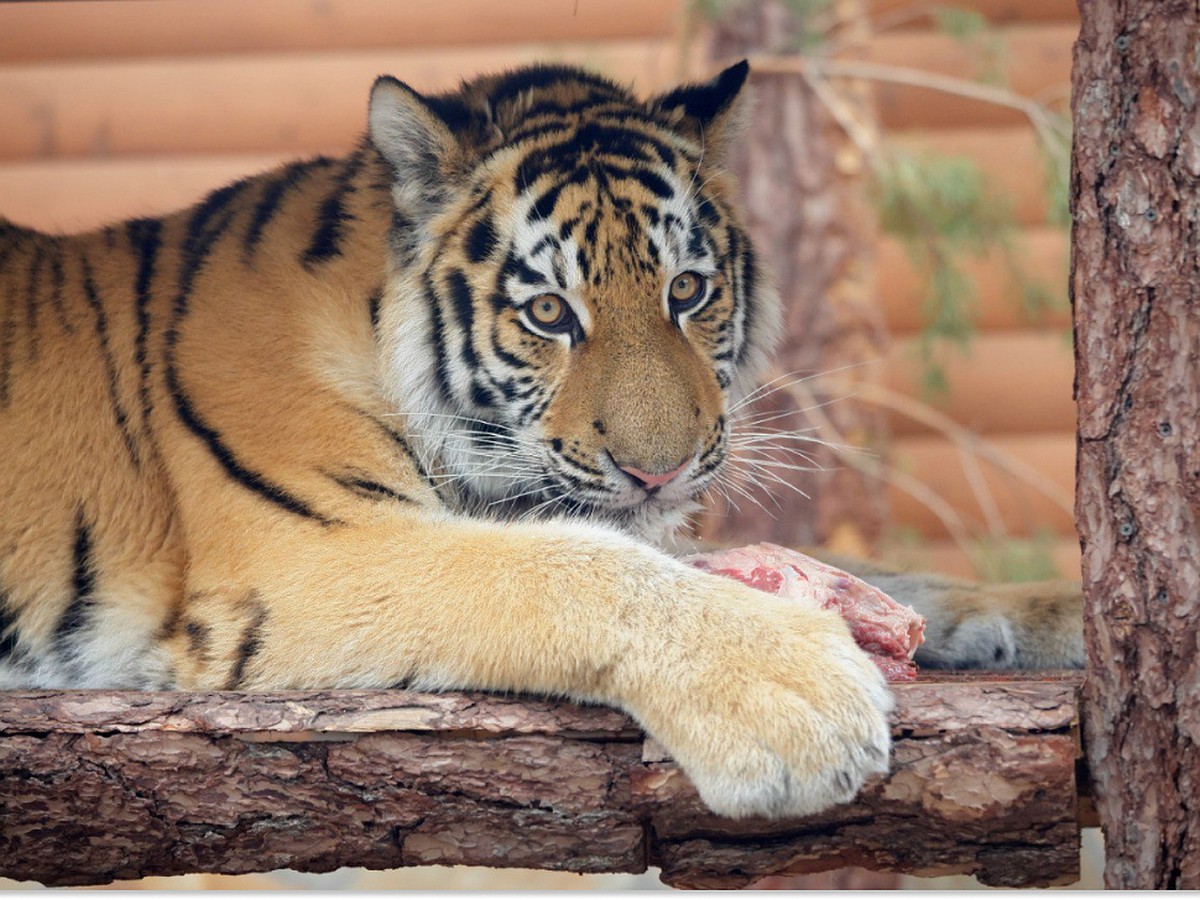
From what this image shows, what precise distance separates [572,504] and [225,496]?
558 mm

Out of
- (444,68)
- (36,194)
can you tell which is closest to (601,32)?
(444,68)

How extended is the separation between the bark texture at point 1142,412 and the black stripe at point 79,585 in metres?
1.57

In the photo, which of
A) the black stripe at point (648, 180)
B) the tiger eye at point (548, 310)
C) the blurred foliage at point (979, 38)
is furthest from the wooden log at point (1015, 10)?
the tiger eye at point (548, 310)

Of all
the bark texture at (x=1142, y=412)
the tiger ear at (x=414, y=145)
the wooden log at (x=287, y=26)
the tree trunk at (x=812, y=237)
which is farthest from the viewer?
the wooden log at (x=287, y=26)

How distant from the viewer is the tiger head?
2072 mm

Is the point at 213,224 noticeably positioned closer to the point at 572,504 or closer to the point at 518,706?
the point at 572,504

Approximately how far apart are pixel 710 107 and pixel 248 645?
1.25 meters

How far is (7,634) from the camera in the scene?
2.19 metres

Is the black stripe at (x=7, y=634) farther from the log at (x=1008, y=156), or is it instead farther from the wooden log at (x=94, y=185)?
the log at (x=1008, y=156)

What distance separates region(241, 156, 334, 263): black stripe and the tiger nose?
32.5 inches

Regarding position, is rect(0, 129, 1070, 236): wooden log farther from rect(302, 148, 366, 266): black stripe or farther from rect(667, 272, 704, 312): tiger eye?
rect(667, 272, 704, 312): tiger eye

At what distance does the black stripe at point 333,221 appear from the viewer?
232cm

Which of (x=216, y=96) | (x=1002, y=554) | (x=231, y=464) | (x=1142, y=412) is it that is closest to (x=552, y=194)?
(x=231, y=464)

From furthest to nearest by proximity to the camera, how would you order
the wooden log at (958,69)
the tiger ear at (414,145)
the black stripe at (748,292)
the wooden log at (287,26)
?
1. the wooden log at (958,69)
2. the wooden log at (287,26)
3. the black stripe at (748,292)
4. the tiger ear at (414,145)
